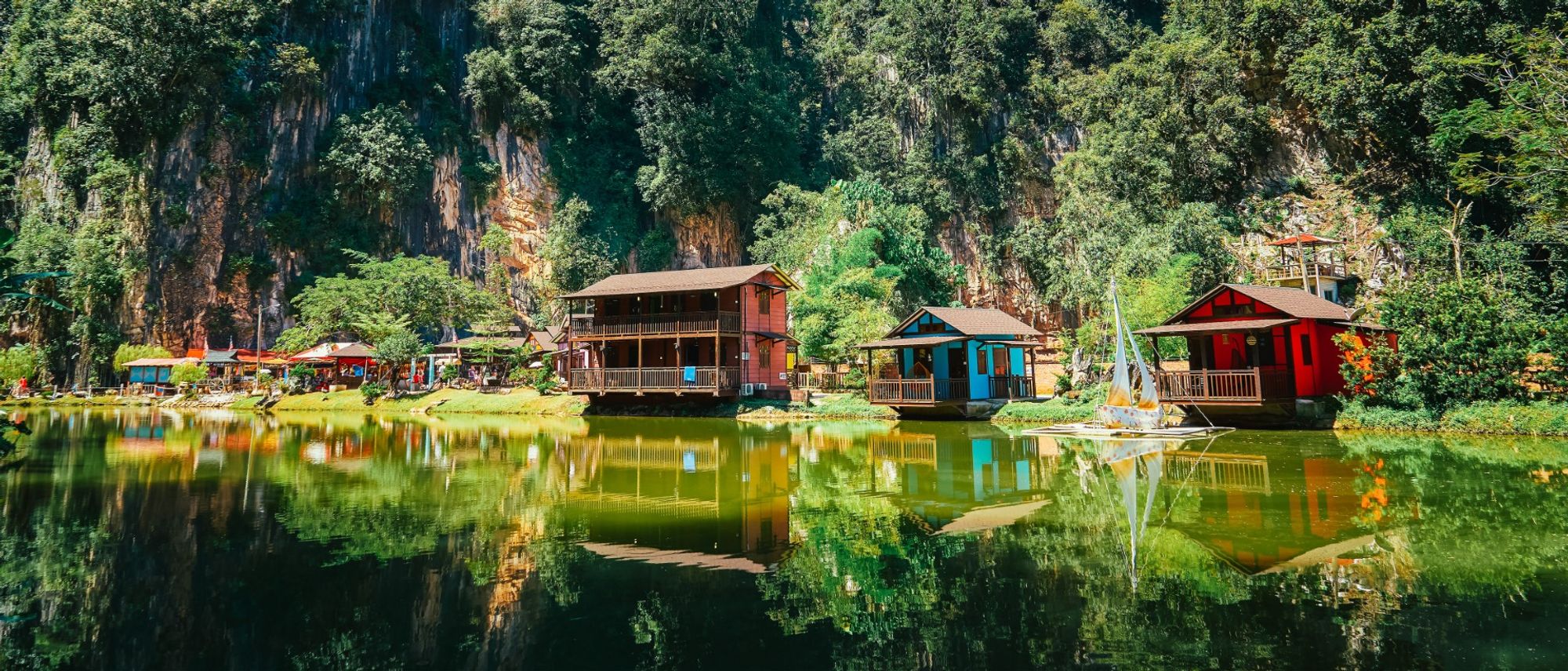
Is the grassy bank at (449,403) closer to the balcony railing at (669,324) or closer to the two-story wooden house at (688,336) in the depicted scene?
the two-story wooden house at (688,336)

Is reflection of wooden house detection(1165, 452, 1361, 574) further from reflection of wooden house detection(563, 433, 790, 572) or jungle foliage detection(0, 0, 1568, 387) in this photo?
jungle foliage detection(0, 0, 1568, 387)

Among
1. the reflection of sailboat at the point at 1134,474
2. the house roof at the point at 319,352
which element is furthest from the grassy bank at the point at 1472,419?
the house roof at the point at 319,352

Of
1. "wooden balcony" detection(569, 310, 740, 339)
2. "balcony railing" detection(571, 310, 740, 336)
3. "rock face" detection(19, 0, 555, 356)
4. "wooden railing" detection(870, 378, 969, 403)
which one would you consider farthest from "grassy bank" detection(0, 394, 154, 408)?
"wooden railing" detection(870, 378, 969, 403)


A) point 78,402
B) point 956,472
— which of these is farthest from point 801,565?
point 78,402

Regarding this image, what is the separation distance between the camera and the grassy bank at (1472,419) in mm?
18891

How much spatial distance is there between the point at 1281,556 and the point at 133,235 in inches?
2430

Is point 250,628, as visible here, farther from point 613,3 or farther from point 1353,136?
point 613,3

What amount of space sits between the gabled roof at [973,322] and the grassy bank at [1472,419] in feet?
36.0

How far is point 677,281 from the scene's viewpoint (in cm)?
3603

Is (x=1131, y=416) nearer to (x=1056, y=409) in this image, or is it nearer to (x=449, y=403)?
(x=1056, y=409)

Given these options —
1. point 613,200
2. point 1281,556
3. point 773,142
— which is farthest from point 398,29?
point 1281,556

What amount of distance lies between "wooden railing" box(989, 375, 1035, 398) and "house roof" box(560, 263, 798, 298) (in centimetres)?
1159

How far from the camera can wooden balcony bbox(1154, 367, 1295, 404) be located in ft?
74.5

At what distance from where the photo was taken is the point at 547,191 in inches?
2251
